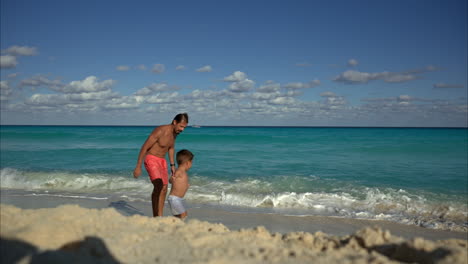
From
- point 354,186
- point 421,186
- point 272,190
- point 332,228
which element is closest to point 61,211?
point 332,228

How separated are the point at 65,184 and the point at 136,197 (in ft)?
11.7

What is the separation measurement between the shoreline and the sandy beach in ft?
6.11

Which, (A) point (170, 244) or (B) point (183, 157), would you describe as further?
(B) point (183, 157)

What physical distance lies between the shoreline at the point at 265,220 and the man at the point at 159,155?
129cm

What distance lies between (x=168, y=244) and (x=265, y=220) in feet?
10.8

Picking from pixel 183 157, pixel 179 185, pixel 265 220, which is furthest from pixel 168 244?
pixel 265 220

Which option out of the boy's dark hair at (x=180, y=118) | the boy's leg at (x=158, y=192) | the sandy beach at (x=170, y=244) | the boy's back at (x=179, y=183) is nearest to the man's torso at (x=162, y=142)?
the boy's dark hair at (x=180, y=118)

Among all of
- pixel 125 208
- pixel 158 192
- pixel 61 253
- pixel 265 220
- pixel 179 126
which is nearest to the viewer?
pixel 61 253

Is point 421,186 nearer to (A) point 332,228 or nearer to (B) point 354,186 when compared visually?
(B) point 354,186

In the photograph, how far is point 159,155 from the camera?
5.09 meters

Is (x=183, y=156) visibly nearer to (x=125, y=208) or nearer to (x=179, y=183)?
(x=179, y=183)

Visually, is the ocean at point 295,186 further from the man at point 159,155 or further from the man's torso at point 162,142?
the man's torso at point 162,142

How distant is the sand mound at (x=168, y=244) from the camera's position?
2.68 metres

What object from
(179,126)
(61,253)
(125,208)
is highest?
(179,126)
